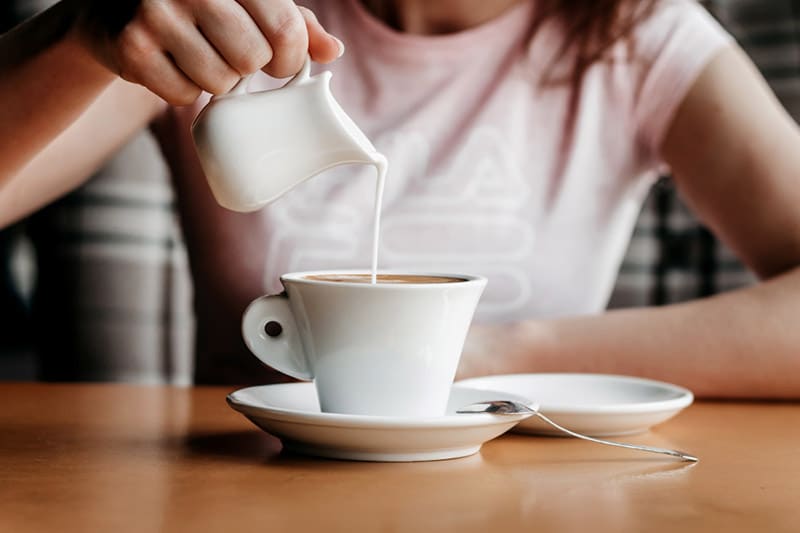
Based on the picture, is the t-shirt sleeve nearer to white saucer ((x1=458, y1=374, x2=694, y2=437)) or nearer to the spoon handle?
white saucer ((x1=458, y1=374, x2=694, y2=437))

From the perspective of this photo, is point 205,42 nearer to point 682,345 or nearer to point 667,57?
point 682,345

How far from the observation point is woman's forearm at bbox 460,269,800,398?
1.04 m

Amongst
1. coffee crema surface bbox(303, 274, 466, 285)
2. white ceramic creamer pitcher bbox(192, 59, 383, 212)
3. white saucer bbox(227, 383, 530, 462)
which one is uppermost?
white ceramic creamer pitcher bbox(192, 59, 383, 212)

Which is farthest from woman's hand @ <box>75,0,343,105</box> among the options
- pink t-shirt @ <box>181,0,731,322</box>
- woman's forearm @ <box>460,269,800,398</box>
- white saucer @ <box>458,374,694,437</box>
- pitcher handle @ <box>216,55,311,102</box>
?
pink t-shirt @ <box>181,0,731,322</box>

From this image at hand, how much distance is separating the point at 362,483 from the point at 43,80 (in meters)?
0.47

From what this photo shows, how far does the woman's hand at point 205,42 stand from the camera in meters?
0.69

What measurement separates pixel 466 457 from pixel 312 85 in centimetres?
28

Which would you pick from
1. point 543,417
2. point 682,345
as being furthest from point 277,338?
point 682,345

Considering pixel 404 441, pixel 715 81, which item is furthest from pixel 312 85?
pixel 715 81

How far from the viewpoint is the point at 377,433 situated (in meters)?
0.65

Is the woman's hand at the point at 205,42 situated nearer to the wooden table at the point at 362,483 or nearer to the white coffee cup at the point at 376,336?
the white coffee cup at the point at 376,336

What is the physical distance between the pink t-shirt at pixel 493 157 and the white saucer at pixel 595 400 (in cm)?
41

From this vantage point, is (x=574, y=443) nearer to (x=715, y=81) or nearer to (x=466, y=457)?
(x=466, y=457)

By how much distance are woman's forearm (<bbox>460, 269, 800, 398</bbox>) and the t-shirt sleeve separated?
1.11ft
